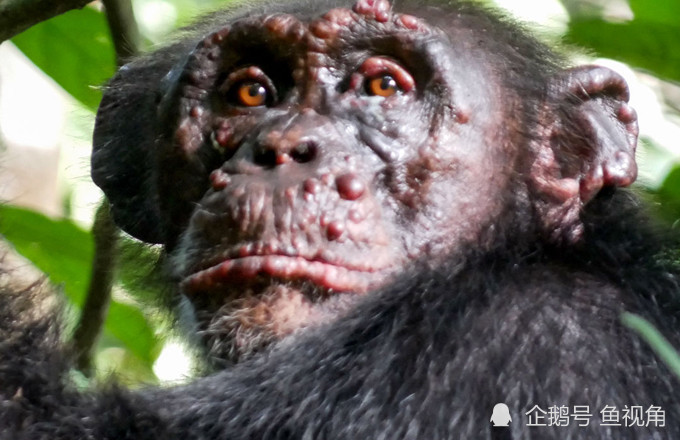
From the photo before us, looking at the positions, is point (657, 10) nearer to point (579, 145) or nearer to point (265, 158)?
point (579, 145)

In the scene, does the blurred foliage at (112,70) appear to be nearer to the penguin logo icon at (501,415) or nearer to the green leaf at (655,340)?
the green leaf at (655,340)

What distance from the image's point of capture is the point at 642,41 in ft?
10.9

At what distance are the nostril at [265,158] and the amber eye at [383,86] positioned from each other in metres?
0.43

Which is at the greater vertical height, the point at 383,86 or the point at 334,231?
the point at 383,86

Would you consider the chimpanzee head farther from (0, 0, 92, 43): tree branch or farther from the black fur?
(0, 0, 92, 43): tree branch

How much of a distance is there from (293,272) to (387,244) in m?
0.29

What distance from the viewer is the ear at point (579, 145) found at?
2980 millimetres

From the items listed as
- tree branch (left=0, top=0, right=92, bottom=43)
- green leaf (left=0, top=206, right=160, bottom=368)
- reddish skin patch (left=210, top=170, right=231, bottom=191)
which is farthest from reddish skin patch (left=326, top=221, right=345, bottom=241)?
green leaf (left=0, top=206, right=160, bottom=368)

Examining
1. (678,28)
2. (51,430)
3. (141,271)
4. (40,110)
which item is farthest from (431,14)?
(40,110)

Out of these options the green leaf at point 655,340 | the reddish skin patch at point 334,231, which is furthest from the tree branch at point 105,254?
the green leaf at point 655,340

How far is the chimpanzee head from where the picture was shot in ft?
8.79

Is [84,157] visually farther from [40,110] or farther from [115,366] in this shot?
[40,110]

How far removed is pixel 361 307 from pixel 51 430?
30.5 inches

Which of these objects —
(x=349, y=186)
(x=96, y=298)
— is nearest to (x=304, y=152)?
(x=349, y=186)
